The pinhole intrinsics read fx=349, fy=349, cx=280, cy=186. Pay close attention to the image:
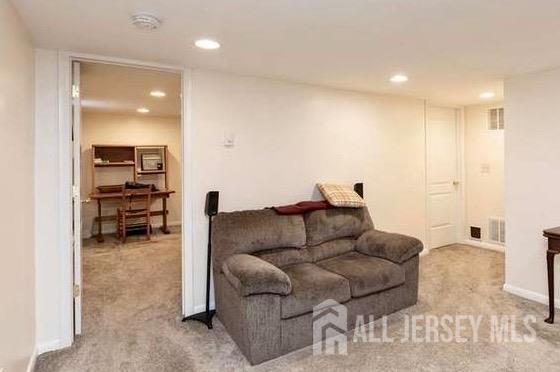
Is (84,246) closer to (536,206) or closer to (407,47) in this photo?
(407,47)

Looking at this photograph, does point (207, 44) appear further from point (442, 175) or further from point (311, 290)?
point (442, 175)

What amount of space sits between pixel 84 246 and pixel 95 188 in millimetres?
1208

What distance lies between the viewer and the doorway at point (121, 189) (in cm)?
293

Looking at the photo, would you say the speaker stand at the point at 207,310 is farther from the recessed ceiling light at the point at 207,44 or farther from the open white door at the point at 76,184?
the recessed ceiling light at the point at 207,44

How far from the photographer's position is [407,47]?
97.6 inches

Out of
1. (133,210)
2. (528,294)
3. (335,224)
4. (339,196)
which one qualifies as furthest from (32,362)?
(528,294)

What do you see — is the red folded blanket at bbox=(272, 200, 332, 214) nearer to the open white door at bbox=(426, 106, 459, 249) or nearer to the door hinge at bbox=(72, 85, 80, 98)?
the door hinge at bbox=(72, 85, 80, 98)

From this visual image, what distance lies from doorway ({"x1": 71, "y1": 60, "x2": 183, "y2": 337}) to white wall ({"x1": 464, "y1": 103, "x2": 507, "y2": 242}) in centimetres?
419

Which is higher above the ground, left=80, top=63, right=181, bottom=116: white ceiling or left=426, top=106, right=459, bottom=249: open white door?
left=80, top=63, right=181, bottom=116: white ceiling

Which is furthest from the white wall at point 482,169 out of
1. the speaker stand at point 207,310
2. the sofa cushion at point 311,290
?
the speaker stand at point 207,310

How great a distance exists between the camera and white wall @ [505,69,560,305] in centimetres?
311

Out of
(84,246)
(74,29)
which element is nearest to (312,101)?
(74,29)

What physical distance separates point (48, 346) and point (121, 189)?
4081 mm

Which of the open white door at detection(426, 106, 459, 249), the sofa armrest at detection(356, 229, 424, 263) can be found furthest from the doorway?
the open white door at detection(426, 106, 459, 249)
